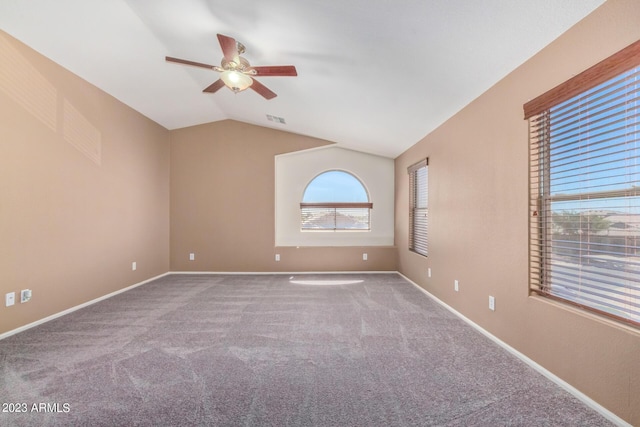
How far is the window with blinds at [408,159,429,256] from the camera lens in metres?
4.16

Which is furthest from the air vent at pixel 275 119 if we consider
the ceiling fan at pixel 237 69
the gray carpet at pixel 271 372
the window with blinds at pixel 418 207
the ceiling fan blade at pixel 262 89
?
the gray carpet at pixel 271 372

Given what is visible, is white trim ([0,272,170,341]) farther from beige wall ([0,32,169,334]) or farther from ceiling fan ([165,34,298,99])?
ceiling fan ([165,34,298,99])

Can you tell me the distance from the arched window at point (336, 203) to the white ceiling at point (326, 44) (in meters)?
1.61

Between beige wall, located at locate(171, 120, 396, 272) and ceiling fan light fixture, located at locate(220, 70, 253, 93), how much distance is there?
8.48ft

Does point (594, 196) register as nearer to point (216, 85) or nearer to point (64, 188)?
point (216, 85)

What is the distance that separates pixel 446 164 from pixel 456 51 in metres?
1.53

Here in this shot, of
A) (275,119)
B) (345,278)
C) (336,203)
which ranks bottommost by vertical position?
(345,278)

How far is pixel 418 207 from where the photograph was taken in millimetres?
4438

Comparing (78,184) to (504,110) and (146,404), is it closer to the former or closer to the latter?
(146,404)

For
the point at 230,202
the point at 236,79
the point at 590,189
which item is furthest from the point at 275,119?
the point at 590,189

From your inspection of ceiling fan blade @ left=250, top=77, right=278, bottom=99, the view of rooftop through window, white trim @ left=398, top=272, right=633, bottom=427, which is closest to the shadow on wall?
ceiling fan blade @ left=250, top=77, right=278, bottom=99

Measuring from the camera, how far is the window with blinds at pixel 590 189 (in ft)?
4.71

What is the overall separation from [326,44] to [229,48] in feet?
2.75

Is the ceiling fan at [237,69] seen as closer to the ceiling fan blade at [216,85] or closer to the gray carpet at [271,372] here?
the ceiling fan blade at [216,85]
